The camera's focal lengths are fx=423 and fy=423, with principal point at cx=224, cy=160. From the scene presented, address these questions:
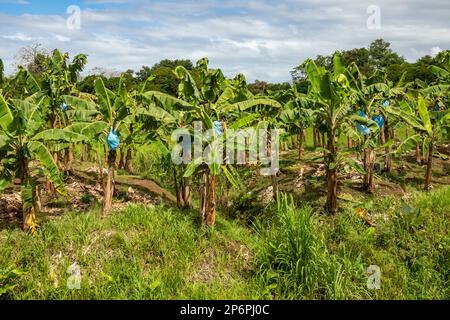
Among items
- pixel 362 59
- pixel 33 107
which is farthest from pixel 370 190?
pixel 362 59

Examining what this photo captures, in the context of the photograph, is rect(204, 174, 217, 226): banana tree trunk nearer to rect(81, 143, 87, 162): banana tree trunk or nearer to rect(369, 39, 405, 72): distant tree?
rect(81, 143, 87, 162): banana tree trunk

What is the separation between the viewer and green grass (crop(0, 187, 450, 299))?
230 inches

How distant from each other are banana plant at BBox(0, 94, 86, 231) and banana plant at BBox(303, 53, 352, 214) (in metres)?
4.04

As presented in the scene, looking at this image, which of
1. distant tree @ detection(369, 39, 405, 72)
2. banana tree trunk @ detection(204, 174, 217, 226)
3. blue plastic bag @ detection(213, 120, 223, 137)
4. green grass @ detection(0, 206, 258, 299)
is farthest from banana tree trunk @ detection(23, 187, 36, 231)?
distant tree @ detection(369, 39, 405, 72)

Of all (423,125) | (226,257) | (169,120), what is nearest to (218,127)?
(169,120)

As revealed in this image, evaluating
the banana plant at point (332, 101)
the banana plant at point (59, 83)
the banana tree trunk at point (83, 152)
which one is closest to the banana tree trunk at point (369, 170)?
the banana plant at point (332, 101)

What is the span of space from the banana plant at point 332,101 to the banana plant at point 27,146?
404 cm

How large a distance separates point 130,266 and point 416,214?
4773 millimetres

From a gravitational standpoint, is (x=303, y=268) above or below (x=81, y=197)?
below

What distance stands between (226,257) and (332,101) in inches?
128

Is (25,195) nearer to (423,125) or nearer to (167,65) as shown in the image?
(423,125)

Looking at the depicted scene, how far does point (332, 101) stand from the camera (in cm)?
743

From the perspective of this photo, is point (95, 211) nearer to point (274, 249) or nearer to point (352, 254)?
point (274, 249)

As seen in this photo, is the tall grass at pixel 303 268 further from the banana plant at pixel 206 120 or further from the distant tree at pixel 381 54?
the distant tree at pixel 381 54
